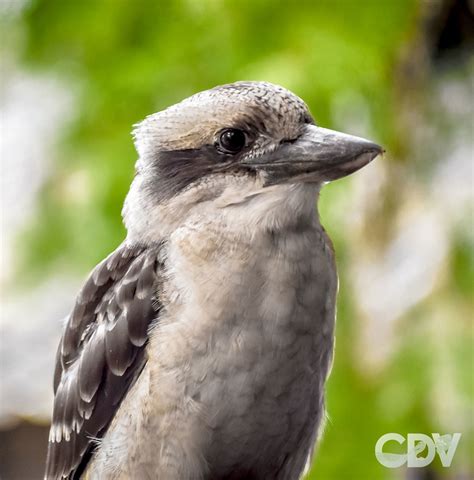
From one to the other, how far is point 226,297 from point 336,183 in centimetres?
95

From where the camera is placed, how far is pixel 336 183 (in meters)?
1.79

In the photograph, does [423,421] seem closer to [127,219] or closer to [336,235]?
[336,235]

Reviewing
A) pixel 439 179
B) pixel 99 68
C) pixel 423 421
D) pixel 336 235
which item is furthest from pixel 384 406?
pixel 99 68

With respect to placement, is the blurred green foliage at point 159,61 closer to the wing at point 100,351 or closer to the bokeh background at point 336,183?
the bokeh background at point 336,183

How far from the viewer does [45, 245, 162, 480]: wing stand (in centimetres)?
93

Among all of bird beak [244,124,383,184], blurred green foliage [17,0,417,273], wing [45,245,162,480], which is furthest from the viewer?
blurred green foliage [17,0,417,273]

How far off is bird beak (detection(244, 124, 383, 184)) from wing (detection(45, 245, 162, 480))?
147 mm

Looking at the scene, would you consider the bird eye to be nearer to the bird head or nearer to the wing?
the bird head

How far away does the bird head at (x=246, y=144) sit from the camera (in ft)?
2.80

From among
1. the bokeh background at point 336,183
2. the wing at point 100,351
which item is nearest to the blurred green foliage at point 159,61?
the bokeh background at point 336,183

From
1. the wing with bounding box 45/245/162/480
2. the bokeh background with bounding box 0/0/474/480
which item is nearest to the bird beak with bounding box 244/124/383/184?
the wing with bounding box 45/245/162/480

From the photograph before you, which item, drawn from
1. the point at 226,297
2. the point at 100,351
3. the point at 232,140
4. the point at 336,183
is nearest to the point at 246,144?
the point at 232,140

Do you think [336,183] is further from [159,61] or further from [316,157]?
[316,157]

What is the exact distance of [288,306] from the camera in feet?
→ 2.86
